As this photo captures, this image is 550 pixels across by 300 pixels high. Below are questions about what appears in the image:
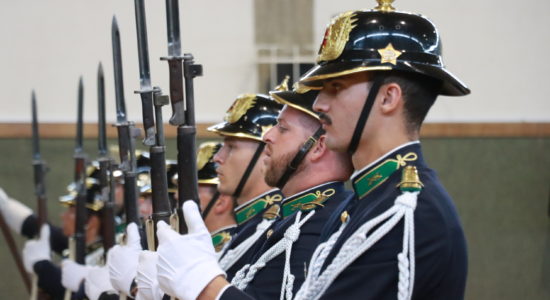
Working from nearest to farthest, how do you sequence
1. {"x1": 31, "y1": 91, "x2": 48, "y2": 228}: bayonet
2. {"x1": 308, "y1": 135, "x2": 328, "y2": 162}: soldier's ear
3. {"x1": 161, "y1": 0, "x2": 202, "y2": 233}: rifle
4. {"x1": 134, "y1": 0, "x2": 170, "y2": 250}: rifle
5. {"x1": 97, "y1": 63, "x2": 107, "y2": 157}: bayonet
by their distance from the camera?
{"x1": 161, "y1": 0, "x2": 202, "y2": 233}: rifle, {"x1": 134, "y1": 0, "x2": 170, "y2": 250}: rifle, {"x1": 308, "y1": 135, "x2": 328, "y2": 162}: soldier's ear, {"x1": 97, "y1": 63, "x2": 107, "y2": 157}: bayonet, {"x1": 31, "y1": 91, "x2": 48, "y2": 228}: bayonet

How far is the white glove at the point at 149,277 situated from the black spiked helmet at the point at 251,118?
1118 mm

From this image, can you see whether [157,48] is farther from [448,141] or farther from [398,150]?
[398,150]

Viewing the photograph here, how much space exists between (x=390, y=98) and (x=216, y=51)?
13.9 ft

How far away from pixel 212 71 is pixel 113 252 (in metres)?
3.39

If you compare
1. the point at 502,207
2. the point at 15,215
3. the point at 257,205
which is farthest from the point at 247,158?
the point at 502,207

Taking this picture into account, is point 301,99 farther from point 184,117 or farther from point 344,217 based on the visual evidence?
point 344,217

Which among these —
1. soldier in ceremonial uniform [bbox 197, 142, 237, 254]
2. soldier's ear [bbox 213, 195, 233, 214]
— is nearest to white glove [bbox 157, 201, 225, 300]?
soldier in ceremonial uniform [bbox 197, 142, 237, 254]

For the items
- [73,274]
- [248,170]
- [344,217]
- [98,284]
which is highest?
[344,217]

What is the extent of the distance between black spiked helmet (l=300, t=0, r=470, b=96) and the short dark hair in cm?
3

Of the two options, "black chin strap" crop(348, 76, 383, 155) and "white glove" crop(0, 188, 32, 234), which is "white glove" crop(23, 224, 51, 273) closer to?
"white glove" crop(0, 188, 32, 234)

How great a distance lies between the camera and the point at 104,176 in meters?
3.48

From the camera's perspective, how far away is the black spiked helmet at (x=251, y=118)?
10.1 ft

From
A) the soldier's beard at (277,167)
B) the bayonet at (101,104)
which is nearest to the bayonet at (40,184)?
the bayonet at (101,104)

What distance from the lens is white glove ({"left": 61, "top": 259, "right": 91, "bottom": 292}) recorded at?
3711 millimetres
